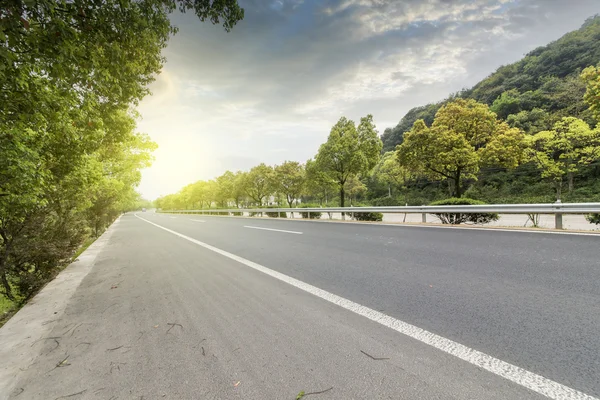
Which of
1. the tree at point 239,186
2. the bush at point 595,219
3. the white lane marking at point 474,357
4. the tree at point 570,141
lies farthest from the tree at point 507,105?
the white lane marking at point 474,357

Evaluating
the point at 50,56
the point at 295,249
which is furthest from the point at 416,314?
the point at 50,56

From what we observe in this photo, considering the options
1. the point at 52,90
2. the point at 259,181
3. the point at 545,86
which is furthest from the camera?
the point at 545,86

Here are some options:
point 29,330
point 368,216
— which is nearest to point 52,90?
point 29,330

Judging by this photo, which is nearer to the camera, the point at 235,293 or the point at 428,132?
the point at 235,293

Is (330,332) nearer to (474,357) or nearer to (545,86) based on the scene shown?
(474,357)

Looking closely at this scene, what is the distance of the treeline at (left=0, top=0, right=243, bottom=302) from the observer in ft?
9.43

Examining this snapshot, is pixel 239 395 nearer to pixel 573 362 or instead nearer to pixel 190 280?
pixel 573 362

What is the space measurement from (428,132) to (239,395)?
71.4 feet

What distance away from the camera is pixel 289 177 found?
32000 millimetres

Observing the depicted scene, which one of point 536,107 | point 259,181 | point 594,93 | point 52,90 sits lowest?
point 52,90

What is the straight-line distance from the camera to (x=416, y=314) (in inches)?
100.0

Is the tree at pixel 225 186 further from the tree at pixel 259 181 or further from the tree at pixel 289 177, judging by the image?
the tree at pixel 289 177

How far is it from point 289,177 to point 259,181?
17.8ft

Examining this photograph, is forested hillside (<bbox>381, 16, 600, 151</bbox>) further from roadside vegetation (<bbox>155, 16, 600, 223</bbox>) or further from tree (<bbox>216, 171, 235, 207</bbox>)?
tree (<bbox>216, 171, 235, 207</bbox>)
